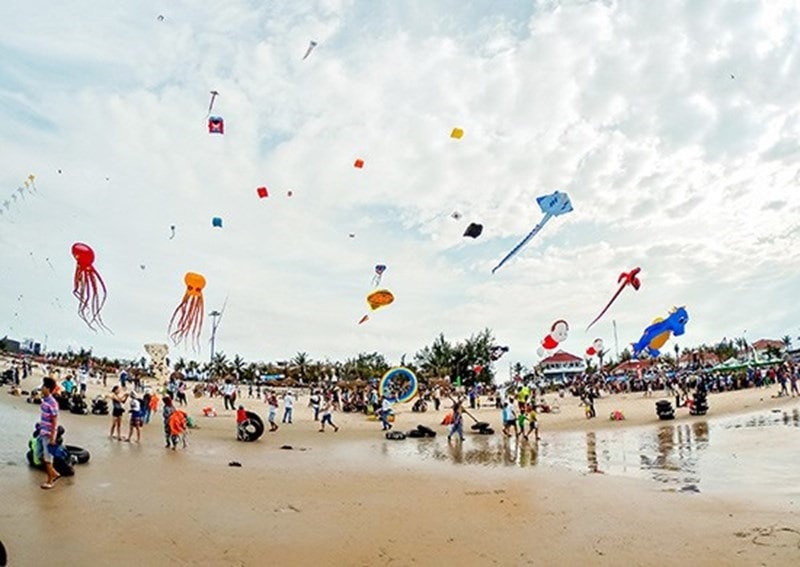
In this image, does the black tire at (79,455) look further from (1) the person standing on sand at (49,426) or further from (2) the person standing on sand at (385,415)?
(2) the person standing on sand at (385,415)

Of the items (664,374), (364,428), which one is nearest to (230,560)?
(364,428)

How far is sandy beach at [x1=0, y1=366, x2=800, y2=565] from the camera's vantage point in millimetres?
6031

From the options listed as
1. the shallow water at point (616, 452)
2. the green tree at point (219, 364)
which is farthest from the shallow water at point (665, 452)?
the green tree at point (219, 364)

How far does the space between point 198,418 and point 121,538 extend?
64.3 ft

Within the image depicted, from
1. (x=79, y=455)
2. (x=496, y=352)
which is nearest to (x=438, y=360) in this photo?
(x=496, y=352)

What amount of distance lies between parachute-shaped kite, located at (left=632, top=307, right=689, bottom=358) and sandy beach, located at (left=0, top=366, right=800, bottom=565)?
16.7 metres

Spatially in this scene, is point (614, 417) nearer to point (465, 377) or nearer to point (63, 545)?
point (63, 545)

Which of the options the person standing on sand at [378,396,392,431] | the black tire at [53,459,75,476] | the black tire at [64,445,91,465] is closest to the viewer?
the black tire at [53,459,75,476]

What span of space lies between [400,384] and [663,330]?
16.0 meters

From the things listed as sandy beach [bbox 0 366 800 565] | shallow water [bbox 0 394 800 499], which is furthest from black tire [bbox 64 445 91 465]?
A: shallow water [bbox 0 394 800 499]

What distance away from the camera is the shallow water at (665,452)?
1044 cm

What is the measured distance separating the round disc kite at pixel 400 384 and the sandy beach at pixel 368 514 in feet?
60.0

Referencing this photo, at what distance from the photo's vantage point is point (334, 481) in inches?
433

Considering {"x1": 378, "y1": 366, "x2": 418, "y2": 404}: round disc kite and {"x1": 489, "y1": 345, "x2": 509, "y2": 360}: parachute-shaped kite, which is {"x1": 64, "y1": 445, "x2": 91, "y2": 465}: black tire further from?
{"x1": 489, "y1": 345, "x2": 509, "y2": 360}: parachute-shaped kite
